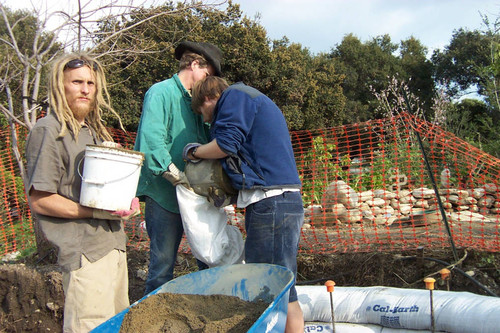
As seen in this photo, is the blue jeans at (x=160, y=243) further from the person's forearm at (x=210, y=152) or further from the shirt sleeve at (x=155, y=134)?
the person's forearm at (x=210, y=152)

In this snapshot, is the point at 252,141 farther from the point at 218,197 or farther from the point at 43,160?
the point at 43,160

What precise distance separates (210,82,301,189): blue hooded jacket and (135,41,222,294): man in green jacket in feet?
1.32

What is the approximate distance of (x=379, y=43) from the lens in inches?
1030

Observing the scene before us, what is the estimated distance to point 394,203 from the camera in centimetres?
689

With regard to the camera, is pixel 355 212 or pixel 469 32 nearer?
pixel 355 212

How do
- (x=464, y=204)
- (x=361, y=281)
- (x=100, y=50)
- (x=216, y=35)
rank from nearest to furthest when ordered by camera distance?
1. (x=361, y=281)
2. (x=100, y=50)
3. (x=464, y=204)
4. (x=216, y=35)

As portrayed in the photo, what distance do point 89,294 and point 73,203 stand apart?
42 cm

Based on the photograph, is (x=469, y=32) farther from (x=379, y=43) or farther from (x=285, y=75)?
(x=285, y=75)

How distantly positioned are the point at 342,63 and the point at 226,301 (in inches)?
892

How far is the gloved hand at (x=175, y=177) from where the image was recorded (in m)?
2.44

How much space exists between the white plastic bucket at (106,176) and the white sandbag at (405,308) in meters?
1.56

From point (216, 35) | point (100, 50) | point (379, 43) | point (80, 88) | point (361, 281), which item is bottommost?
point (361, 281)

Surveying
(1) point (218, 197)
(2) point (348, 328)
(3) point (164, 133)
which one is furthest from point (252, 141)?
(2) point (348, 328)

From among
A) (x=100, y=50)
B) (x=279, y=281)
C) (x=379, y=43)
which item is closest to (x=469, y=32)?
(x=379, y=43)
